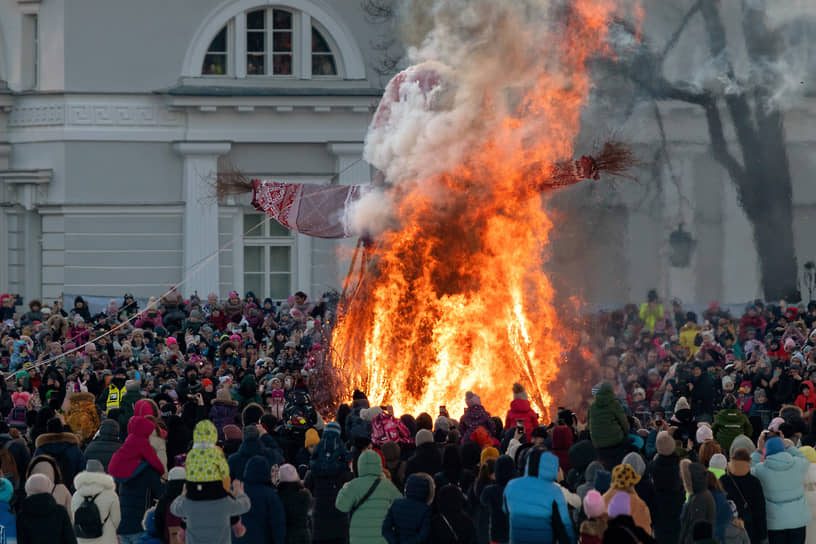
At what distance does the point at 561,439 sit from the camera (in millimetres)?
15812

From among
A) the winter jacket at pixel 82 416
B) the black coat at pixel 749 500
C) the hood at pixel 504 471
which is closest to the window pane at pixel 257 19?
the winter jacket at pixel 82 416

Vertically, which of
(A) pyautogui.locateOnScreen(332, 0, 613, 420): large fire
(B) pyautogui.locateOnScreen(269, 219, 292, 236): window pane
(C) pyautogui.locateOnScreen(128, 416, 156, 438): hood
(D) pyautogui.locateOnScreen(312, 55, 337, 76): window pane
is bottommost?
(C) pyautogui.locateOnScreen(128, 416, 156, 438): hood

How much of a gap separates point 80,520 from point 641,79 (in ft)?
70.5

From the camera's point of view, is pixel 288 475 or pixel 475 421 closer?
pixel 288 475

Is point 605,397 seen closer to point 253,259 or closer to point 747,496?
point 747,496

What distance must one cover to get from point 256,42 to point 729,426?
847 inches

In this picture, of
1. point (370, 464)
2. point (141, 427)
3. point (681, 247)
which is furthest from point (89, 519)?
point (681, 247)

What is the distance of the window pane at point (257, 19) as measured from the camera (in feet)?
120

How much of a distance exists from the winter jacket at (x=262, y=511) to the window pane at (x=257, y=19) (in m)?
24.1

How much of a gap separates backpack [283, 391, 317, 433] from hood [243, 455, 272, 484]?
13.4 feet

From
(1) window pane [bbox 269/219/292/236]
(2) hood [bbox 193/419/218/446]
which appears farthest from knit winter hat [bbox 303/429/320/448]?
(1) window pane [bbox 269/219/292/236]

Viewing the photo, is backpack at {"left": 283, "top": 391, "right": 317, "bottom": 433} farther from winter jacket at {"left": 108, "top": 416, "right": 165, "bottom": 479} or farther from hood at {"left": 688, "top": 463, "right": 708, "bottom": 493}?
hood at {"left": 688, "top": 463, "right": 708, "bottom": 493}

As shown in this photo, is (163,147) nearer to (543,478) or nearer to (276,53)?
(276,53)

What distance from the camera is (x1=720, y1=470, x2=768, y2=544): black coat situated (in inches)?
576
